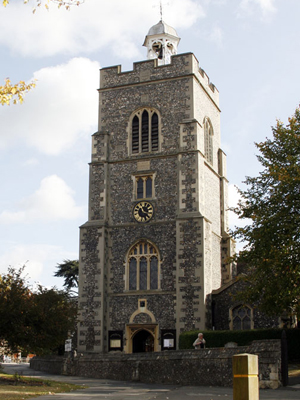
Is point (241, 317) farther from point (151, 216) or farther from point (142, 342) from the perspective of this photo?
point (151, 216)

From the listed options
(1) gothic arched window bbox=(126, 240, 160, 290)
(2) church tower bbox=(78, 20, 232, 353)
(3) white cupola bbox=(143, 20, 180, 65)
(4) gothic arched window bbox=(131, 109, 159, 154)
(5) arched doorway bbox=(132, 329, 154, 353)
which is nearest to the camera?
(2) church tower bbox=(78, 20, 232, 353)

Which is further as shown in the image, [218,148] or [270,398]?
[218,148]

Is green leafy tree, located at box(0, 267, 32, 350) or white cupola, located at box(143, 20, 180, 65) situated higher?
white cupola, located at box(143, 20, 180, 65)

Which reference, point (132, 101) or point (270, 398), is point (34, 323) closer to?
point (270, 398)

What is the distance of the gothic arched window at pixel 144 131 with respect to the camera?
3288cm

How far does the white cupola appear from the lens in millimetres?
38344

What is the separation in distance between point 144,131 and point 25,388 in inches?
771

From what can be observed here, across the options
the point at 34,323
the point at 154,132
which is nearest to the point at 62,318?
the point at 34,323

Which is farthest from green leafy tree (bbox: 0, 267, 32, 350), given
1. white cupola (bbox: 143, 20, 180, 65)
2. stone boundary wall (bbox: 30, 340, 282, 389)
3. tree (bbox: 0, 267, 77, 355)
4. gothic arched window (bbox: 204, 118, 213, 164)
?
white cupola (bbox: 143, 20, 180, 65)

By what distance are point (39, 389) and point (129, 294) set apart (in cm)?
1438

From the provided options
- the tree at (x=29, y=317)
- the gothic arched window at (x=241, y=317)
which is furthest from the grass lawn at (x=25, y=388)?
the gothic arched window at (x=241, y=317)

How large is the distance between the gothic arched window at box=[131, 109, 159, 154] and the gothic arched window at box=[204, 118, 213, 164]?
11.2ft

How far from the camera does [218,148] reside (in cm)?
3719

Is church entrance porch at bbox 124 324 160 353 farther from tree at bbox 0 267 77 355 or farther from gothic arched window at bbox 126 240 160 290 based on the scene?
tree at bbox 0 267 77 355
